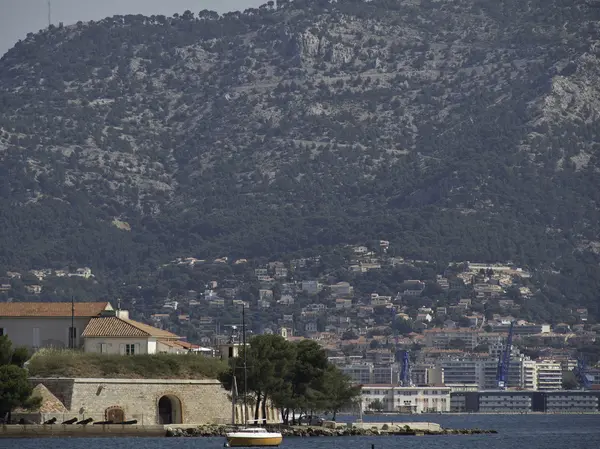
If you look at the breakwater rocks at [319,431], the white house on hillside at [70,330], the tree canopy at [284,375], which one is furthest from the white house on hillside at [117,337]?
the breakwater rocks at [319,431]

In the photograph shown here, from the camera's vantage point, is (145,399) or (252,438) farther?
(145,399)

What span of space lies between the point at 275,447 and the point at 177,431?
6564mm

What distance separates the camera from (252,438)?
92250 millimetres

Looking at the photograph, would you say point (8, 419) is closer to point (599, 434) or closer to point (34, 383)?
point (34, 383)

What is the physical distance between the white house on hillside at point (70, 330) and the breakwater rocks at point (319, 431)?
923 centimetres

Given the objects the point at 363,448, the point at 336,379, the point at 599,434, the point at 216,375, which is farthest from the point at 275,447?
the point at 599,434

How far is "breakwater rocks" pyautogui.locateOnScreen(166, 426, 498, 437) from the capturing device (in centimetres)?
9844

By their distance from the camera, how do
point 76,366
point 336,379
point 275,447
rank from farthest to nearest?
point 336,379, point 76,366, point 275,447

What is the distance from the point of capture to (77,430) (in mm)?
95562

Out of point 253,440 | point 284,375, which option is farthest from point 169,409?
point 253,440

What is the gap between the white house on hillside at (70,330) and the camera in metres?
108

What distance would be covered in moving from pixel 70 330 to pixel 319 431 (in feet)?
46.4

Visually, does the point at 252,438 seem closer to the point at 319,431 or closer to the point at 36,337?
the point at 319,431

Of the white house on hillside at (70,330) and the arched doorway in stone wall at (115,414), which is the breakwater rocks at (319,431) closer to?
the arched doorway in stone wall at (115,414)
